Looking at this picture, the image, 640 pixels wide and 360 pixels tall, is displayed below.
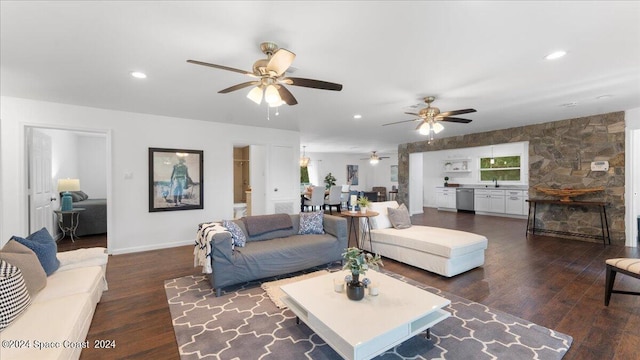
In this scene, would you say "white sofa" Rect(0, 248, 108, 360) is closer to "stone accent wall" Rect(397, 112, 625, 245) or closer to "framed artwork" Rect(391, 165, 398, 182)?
"stone accent wall" Rect(397, 112, 625, 245)

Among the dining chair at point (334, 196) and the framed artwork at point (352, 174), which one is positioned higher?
the framed artwork at point (352, 174)

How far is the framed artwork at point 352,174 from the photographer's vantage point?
1270 centimetres

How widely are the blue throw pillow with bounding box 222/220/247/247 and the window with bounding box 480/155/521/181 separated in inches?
357

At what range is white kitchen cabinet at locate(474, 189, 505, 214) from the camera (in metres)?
8.32

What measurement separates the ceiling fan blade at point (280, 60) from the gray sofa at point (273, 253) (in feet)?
5.82

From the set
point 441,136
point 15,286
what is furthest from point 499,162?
point 15,286

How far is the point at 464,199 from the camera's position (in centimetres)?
923

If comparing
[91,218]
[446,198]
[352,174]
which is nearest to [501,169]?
[446,198]

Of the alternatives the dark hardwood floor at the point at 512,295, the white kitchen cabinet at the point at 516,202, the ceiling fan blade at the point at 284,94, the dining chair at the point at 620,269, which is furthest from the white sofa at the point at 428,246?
the white kitchen cabinet at the point at 516,202

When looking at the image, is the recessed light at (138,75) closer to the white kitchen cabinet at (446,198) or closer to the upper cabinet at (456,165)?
the white kitchen cabinet at (446,198)

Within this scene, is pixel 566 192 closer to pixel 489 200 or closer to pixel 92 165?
pixel 489 200

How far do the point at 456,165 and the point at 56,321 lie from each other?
425 inches

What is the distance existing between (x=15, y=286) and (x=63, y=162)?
6162mm

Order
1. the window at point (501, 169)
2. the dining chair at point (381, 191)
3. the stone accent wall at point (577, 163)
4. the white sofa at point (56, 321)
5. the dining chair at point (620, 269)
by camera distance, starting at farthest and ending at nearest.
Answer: the dining chair at point (381, 191) < the window at point (501, 169) < the stone accent wall at point (577, 163) < the dining chair at point (620, 269) < the white sofa at point (56, 321)
